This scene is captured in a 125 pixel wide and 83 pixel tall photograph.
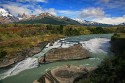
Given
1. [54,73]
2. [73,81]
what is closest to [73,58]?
[54,73]

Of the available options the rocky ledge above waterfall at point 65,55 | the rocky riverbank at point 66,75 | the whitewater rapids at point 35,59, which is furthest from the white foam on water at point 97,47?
the rocky riverbank at point 66,75

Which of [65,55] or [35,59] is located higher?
[65,55]

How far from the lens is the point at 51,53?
65.9 metres

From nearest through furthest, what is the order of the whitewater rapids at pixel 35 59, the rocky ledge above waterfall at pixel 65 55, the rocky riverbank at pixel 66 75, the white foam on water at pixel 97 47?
the rocky riverbank at pixel 66 75
the whitewater rapids at pixel 35 59
the rocky ledge above waterfall at pixel 65 55
the white foam on water at pixel 97 47

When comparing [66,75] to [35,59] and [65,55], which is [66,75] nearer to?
[65,55]

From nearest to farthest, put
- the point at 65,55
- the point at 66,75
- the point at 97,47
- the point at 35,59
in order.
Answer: the point at 66,75
the point at 65,55
the point at 35,59
the point at 97,47

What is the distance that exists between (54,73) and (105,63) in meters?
13.7

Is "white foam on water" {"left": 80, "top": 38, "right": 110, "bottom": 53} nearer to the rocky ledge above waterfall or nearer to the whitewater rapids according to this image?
the whitewater rapids

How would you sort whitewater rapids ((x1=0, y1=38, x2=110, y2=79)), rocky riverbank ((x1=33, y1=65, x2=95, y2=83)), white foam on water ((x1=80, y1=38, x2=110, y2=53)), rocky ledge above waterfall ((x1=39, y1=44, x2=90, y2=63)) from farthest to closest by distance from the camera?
white foam on water ((x1=80, y1=38, x2=110, y2=53))
rocky ledge above waterfall ((x1=39, y1=44, x2=90, y2=63))
whitewater rapids ((x1=0, y1=38, x2=110, y2=79))
rocky riverbank ((x1=33, y1=65, x2=95, y2=83))

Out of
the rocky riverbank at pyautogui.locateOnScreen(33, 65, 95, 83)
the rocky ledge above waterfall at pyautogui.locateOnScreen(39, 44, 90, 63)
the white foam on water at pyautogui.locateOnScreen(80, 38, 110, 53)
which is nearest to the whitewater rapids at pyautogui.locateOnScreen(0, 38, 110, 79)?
the white foam on water at pyautogui.locateOnScreen(80, 38, 110, 53)

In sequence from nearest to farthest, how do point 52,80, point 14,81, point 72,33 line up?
point 52,80 → point 14,81 → point 72,33

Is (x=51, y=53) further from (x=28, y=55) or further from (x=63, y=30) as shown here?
(x=63, y=30)

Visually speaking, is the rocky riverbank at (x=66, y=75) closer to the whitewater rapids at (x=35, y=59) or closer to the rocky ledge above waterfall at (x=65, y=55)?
the whitewater rapids at (x=35, y=59)

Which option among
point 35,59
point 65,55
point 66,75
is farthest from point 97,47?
point 66,75
